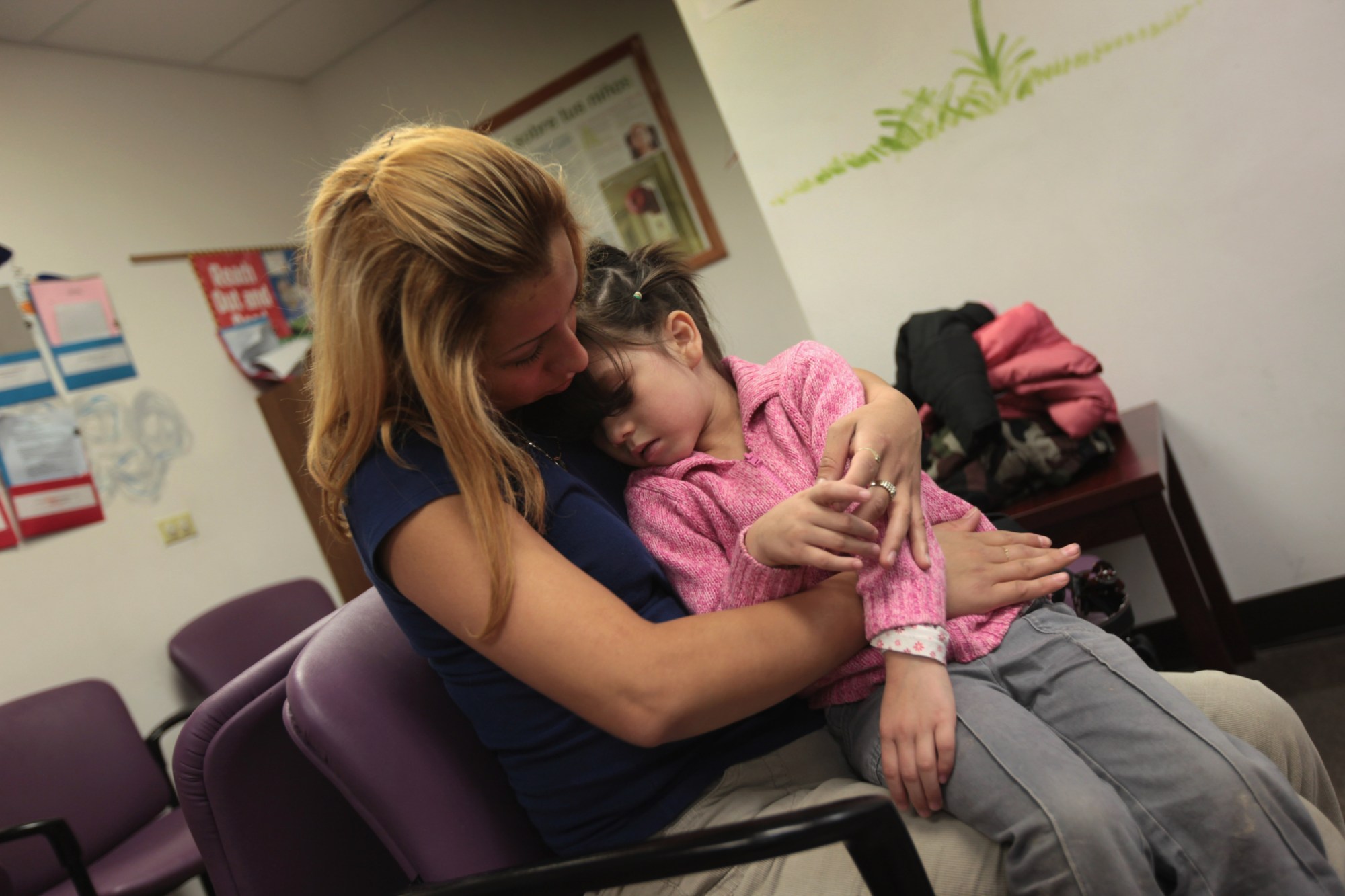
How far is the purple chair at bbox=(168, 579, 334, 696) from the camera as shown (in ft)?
9.95

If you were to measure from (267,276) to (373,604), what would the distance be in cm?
336

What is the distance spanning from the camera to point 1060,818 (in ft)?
2.66

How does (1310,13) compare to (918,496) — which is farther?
(1310,13)

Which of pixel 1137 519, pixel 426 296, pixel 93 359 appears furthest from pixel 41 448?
pixel 1137 519

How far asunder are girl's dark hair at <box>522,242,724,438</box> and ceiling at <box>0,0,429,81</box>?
3003 millimetres

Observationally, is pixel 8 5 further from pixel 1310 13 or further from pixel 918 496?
pixel 1310 13

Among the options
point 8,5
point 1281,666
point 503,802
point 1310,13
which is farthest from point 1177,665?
point 8,5

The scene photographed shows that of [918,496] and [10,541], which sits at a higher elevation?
[10,541]

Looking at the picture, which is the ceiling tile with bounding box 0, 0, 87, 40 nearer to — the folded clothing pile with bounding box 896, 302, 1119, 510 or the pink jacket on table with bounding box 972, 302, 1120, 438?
the folded clothing pile with bounding box 896, 302, 1119, 510

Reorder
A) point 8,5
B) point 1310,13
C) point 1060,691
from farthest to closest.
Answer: point 8,5 < point 1310,13 < point 1060,691

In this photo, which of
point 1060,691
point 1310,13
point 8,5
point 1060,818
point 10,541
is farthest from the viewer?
point 8,5

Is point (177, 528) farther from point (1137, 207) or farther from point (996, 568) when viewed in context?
point (1137, 207)

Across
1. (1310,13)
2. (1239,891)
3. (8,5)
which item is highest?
(8,5)

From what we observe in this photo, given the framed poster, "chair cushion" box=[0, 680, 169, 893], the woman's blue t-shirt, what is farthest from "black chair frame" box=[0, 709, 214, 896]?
the framed poster
